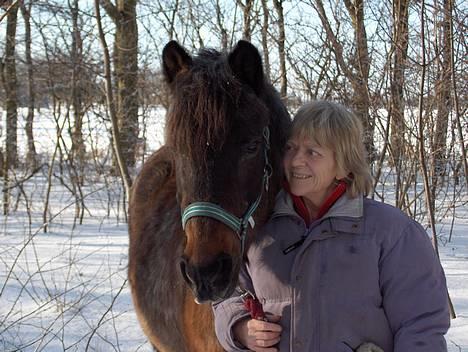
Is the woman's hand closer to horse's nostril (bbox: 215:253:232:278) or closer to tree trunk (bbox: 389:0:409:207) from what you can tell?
horse's nostril (bbox: 215:253:232:278)

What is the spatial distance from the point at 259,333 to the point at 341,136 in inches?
29.2

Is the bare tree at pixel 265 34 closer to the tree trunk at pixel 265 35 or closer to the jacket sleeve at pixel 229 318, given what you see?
the tree trunk at pixel 265 35

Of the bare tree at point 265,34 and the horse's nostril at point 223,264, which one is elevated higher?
the bare tree at point 265,34

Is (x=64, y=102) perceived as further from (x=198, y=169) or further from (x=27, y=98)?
(x=198, y=169)

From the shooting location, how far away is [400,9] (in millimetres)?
4191

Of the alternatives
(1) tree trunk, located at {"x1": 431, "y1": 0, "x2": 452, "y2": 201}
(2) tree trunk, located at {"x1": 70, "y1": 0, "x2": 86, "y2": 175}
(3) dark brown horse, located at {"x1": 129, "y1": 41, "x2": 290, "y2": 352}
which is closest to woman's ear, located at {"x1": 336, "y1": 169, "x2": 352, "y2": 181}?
(3) dark brown horse, located at {"x1": 129, "y1": 41, "x2": 290, "y2": 352}

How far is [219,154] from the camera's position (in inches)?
67.4

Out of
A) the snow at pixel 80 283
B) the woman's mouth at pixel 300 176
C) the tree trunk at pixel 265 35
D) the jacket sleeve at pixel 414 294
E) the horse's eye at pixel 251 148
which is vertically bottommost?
the snow at pixel 80 283

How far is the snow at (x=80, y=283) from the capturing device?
392 cm

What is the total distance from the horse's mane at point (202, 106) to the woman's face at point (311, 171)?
0.30 meters

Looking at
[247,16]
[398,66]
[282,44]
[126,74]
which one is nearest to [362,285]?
[398,66]

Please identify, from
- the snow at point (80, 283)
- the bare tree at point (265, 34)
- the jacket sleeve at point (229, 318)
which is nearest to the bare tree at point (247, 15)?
the bare tree at point (265, 34)

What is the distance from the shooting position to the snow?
392 cm

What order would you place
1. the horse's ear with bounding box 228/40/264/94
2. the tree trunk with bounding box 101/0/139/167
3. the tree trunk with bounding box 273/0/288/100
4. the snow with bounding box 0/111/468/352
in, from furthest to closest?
1. the tree trunk with bounding box 101/0/139/167
2. the tree trunk with bounding box 273/0/288/100
3. the snow with bounding box 0/111/468/352
4. the horse's ear with bounding box 228/40/264/94
